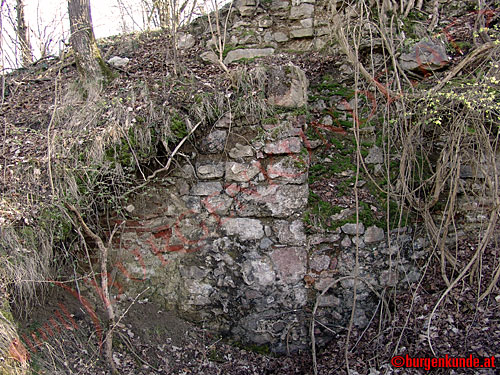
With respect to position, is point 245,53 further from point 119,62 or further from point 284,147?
point 119,62

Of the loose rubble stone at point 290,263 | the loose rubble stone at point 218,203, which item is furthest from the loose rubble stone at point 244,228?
the loose rubble stone at point 290,263

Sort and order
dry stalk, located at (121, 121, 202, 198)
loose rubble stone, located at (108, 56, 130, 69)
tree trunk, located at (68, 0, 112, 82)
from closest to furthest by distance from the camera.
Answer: dry stalk, located at (121, 121, 202, 198) < tree trunk, located at (68, 0, 112, 82) < loose rubble stone, located at (108, 56, 130, 69)

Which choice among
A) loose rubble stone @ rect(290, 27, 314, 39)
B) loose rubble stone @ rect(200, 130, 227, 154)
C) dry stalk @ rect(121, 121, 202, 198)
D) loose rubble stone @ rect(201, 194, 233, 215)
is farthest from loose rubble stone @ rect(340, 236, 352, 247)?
loose rubble stone @ rect(290, 27, 314, 39)

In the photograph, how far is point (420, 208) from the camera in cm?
328

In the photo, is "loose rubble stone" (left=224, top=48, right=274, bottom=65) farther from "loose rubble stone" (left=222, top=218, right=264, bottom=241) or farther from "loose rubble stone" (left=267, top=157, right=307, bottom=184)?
Result: "loose rubble stone" (left=222, top=218, right=264, bottom=241)

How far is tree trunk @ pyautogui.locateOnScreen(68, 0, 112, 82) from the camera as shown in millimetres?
3889

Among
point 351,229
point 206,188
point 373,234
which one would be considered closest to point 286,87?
point 206,188

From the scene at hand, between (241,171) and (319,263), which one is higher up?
(241,171)

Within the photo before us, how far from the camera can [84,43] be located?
3.92 meters

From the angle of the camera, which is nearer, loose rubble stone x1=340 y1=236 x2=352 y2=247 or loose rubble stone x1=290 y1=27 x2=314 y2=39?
loose rubble stone x1=340 y1=236 x2=352 y2=247

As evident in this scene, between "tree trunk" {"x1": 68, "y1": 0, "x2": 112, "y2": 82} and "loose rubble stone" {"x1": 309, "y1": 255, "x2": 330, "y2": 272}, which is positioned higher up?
"tree trunk" {"x1": 68, "y1": 0, "x2": 112, "y2": 82}

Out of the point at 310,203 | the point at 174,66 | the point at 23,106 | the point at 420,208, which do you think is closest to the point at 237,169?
the point at 310,203

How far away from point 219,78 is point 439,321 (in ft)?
9.22

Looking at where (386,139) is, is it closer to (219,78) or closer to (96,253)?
(219,78)
